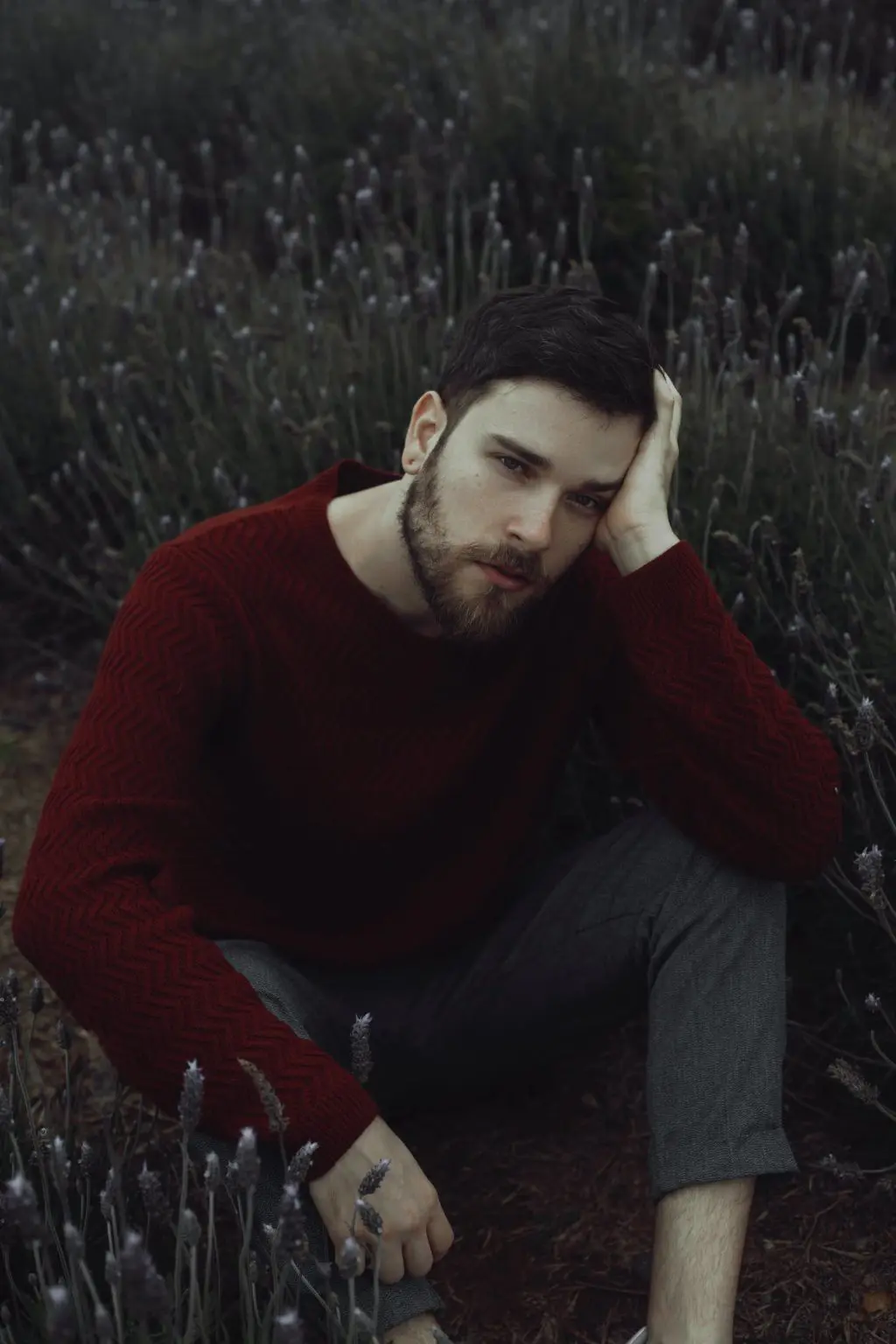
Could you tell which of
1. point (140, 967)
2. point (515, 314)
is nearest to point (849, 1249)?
point (140, 967)

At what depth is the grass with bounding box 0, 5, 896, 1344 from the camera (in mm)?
2041

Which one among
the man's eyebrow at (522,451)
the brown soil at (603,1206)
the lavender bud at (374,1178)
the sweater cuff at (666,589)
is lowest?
the brown soil at (603,1206)

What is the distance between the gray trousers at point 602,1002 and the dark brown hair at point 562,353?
66 cm

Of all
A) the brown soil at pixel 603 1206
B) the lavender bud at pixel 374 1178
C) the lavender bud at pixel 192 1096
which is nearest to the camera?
the lavender bud at pixel 192 1096

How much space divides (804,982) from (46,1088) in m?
1.40

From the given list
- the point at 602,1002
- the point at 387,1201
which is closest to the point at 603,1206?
the point at 602,1002

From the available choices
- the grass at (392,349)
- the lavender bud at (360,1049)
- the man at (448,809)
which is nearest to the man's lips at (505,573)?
the man at (448,809)

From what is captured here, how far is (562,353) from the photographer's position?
81.7 inches

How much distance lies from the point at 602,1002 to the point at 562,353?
993mm

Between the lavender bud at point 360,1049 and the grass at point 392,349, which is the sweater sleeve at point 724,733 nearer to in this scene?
the grass at point 392,349

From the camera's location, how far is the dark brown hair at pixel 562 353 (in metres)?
2.08

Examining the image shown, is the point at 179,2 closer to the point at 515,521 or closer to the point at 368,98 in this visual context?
the point at 368,98

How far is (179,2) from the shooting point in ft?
22.9

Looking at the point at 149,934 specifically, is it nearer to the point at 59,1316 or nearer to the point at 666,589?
the point at 59,1316
